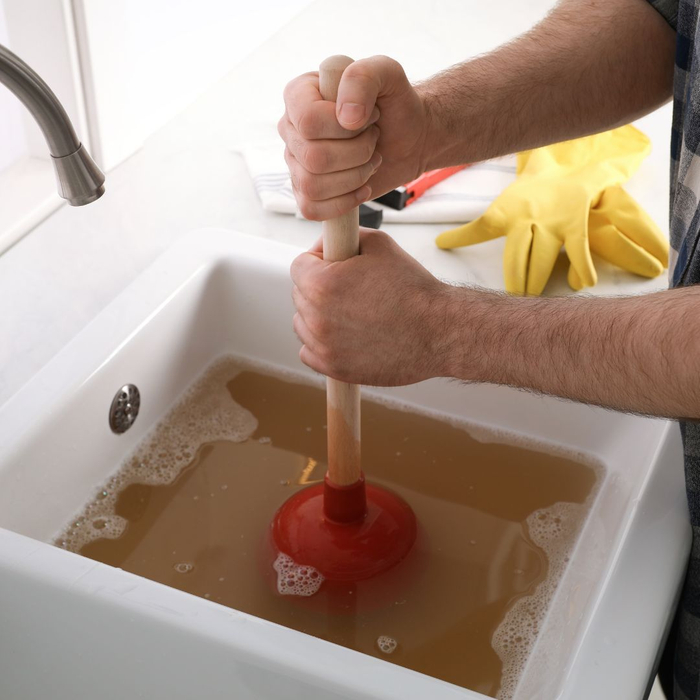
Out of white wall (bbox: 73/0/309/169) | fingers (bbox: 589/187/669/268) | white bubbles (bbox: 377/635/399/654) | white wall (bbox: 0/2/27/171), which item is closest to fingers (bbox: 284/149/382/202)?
white bubbles (bbox: 377/635/399/654)

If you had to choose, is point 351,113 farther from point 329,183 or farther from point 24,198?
point 24,198

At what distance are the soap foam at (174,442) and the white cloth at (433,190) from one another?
0.24 meters

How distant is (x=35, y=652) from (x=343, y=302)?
35 centimetres

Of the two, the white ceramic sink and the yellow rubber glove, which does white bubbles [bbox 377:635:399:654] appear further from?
the yellow rubber glove

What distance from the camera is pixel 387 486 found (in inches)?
40.1

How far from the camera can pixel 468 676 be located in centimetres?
82

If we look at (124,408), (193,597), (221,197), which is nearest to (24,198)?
(221,197)

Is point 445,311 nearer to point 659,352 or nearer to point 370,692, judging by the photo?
point 659,352

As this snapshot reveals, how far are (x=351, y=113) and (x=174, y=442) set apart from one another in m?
0.47

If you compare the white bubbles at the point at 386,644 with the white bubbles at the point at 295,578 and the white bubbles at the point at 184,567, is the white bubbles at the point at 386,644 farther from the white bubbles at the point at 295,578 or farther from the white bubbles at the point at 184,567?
the white bubbles at the point at 184,567

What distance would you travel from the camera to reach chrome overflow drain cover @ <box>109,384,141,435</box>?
100cm

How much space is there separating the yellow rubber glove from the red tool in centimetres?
9

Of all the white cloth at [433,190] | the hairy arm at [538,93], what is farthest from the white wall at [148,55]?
the hairy arm at [538,93]

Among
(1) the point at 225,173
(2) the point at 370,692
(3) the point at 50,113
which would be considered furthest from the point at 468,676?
(1) the point at 225,173
